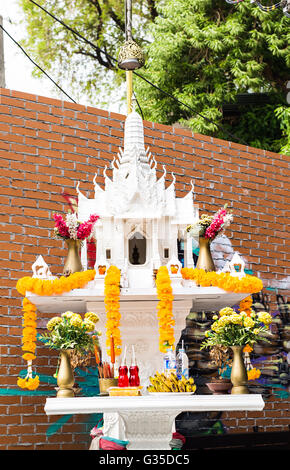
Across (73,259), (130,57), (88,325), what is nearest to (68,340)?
(88,325)

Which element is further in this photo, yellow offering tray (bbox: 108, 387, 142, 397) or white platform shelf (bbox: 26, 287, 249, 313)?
white platform shelf (bbox: 26, 287, 249, 313)

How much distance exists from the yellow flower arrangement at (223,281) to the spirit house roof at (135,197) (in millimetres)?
411

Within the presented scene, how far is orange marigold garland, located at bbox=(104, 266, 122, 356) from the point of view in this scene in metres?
4.84

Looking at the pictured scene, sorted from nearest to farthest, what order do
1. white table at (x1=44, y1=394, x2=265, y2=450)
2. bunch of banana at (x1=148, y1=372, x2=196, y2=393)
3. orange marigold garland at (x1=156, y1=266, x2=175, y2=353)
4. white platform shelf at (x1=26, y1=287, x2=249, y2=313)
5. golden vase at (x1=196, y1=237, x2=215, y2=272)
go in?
white table at (x1=44, y1=394, x2=265, y2=450), bunch of banana at (x1=148, y1=372, x2=196, y2=393), orange marigold garland at (x1=156, y1=266, x2=175, y2=353), white platform shelf at (x1=26, y1=287, x2=249, y2=313), golden vase at (x1=196, y1=237, x2=215, y2=272)

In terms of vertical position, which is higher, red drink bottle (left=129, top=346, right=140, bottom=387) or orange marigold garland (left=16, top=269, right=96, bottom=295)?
orange marigold garland (left=16, top=269, right=96, bottom=295)

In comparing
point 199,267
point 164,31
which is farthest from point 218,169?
point 164,31

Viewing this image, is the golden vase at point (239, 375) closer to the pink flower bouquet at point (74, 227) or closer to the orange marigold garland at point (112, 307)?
the orange marigold garland at point (112, 307)

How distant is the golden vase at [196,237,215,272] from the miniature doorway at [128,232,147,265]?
47 centimetres

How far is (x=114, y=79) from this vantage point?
14648mm

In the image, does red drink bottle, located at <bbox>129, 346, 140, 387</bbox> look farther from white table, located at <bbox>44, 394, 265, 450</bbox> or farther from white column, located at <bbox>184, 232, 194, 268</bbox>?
white column, located at <bbox>184, 232, 194, 268</bbox>

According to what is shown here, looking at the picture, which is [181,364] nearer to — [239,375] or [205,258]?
[239,375]

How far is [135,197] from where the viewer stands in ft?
17.1

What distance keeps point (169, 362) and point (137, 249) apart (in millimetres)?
898

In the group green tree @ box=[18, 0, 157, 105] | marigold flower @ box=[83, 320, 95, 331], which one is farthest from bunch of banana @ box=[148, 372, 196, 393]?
green tree @ box=[18, 0, 157, 105]
